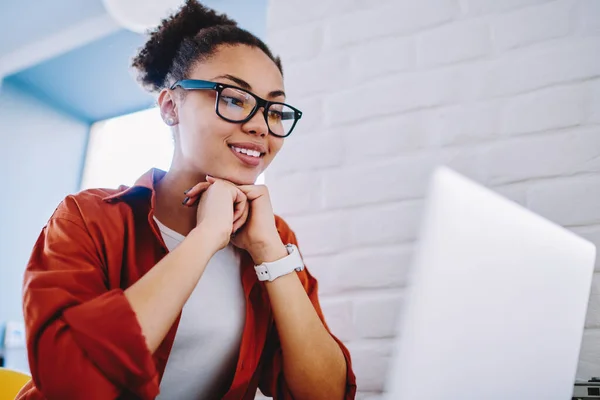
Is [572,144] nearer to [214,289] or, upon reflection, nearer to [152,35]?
[214,289]

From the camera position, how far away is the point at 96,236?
→ 869mm

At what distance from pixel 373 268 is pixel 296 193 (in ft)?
0.97

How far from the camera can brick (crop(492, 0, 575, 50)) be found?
116 cm

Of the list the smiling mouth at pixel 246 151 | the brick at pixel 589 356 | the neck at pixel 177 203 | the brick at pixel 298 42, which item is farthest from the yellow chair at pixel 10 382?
the brick at pixel 589 356

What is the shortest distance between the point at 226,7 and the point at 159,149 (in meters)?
0.77

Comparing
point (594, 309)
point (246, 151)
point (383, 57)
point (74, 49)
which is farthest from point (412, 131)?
point (74, 49)

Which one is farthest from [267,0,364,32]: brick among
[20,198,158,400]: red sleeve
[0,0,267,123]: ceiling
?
[20,198,158,400]: red sleeve

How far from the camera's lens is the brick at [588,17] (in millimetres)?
1135

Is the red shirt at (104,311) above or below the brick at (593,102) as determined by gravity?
below

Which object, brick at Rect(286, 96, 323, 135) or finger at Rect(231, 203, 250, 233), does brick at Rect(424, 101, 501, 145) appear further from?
finger at Rect(231, 203, 250, 233)

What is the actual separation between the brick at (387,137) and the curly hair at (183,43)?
0.27 meters

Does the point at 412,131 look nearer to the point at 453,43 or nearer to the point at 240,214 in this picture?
the point at 453,43

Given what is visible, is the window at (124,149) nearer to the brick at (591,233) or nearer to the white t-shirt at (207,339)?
the white t-shirt at (207,339)

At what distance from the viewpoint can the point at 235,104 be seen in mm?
1022
